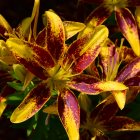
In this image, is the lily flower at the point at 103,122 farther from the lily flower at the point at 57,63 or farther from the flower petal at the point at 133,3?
the flower petal at the point at 133,3

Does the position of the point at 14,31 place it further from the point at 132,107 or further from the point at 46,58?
the point at 132,107

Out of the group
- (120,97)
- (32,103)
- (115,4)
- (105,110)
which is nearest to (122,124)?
(105,110)

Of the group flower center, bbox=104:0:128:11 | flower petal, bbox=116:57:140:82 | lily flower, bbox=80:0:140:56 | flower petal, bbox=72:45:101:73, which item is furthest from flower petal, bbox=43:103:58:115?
flower center, bbox=104:0:128:11

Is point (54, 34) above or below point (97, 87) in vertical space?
above

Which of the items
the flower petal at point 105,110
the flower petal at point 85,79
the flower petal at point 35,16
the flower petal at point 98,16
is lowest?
the flower petal at point 105,110

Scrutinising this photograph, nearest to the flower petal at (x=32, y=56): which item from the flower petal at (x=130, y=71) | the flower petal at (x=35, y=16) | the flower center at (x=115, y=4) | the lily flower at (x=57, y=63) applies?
the lily flower at (x=57, y=63)

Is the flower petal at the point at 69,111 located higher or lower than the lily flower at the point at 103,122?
higher

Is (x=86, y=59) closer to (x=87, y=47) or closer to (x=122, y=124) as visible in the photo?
(x=87, y=47)
